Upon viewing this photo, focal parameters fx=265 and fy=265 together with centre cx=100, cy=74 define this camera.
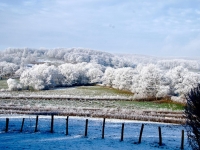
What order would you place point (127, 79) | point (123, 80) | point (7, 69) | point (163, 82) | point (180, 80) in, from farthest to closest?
point (7, 69), point (123, 80), point (127, 79), point (163, 82), point (180, 80)

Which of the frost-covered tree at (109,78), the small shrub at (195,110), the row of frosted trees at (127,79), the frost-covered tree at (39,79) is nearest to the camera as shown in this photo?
the small shrub at (195,110)

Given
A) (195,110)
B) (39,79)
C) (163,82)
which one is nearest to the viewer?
(195,110)

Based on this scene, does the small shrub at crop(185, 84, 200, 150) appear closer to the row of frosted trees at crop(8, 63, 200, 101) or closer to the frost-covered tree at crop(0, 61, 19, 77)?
the row of frosted trees at crop(8, 63, 200, 101)

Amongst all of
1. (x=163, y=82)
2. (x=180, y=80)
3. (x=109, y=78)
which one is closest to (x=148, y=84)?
(x=163, y=82)

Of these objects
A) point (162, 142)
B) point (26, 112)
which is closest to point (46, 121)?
point (26, 112)

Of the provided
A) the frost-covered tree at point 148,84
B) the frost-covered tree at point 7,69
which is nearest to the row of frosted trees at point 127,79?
the frost-covered tree at point 148,84

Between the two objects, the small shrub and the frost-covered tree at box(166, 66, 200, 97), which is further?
the frost-covered tree at box(166, 66, 200, 97)

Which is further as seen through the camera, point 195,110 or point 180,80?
point 180,80

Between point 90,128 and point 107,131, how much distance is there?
2.04 m

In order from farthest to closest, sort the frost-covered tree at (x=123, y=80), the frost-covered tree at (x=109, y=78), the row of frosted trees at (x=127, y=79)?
the frost-covered tree at (x=109, y=78)
the frost-covered tree at (x=123, y=80)
the row of frosted trees at (x=127, y=79)

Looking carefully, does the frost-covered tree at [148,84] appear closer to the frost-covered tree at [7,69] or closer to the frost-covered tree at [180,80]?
the frost-covered tree at [180,80]

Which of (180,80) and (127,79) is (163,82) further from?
(127,79)

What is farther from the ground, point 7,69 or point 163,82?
point 7,69

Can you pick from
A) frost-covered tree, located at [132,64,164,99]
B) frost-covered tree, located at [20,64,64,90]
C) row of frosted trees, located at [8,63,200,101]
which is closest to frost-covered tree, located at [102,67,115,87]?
row of frosted trees, located at [8,63,200,101]
